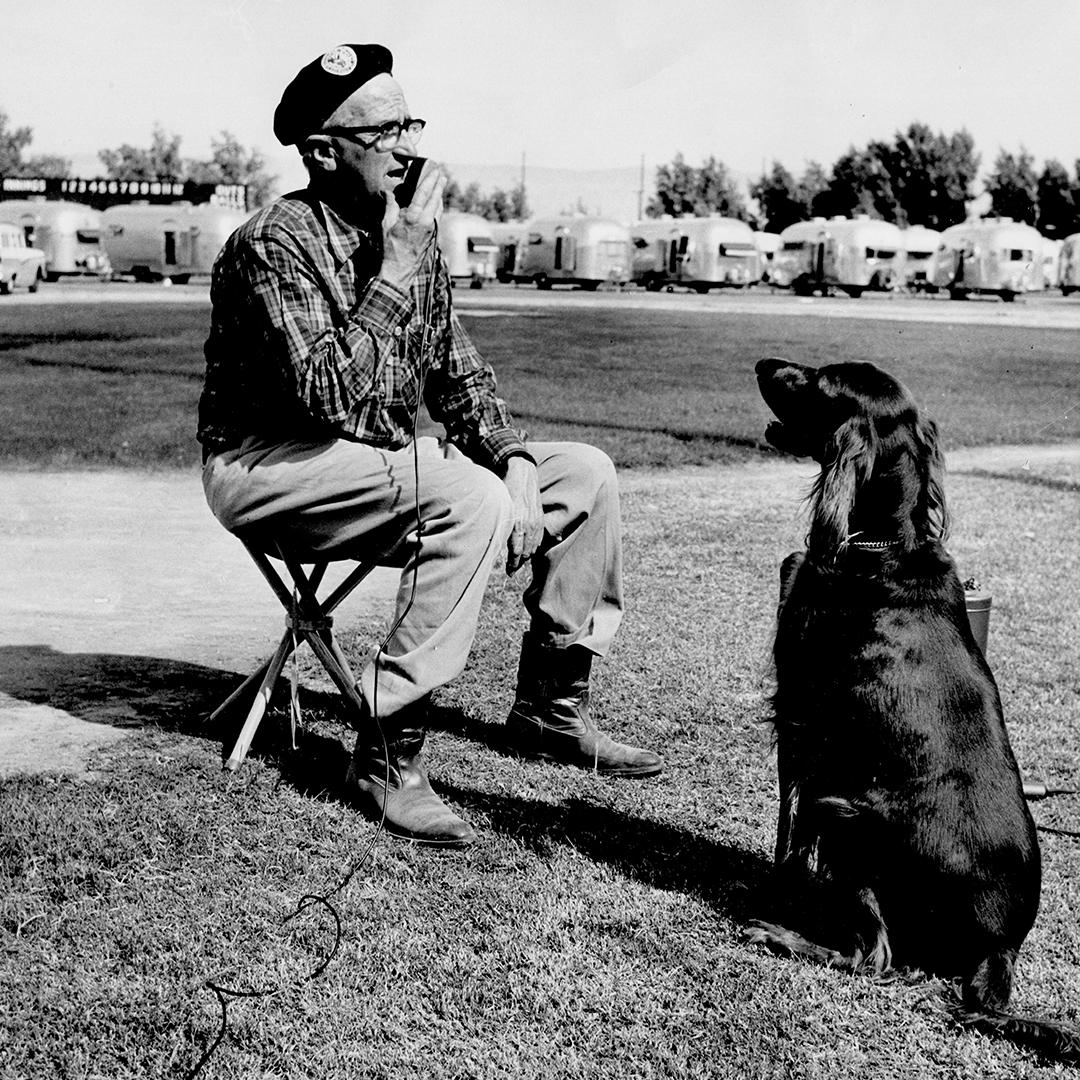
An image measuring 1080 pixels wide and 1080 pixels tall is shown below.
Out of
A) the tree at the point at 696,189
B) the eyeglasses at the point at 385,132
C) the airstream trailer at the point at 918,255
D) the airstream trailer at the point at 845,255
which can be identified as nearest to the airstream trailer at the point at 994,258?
the airstream trailer at the point at 918,255

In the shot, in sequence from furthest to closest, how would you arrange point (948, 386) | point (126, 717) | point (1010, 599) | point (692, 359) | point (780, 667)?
point (692, 359)
point (948, 386)
point (1010, 599)
point (126, 717)
point (780, 667)

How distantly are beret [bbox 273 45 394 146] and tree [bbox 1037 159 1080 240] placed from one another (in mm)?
67528

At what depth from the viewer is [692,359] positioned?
60.7 ft

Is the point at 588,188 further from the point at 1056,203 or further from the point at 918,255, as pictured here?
the point at 918,255

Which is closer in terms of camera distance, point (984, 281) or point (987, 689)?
point (987, 689)

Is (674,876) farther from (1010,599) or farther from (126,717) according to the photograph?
(1010,599)

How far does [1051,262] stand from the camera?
53000 mm

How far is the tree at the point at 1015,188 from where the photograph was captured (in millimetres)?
65875

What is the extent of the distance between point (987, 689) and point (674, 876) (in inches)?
38.0

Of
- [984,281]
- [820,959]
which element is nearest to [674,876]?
[820,959]

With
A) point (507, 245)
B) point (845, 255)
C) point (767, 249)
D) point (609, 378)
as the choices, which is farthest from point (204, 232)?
point (609, 378)

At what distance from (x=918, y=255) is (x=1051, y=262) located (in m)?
5.81

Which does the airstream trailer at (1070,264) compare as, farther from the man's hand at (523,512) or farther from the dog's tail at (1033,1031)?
the dog's tail at (1033,1031)

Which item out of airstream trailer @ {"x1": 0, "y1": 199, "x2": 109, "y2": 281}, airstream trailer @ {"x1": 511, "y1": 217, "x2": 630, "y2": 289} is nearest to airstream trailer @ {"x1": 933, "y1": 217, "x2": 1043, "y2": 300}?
airstream trailer @ {"x1": 511, "y1": 217, "x2": 630, "y2": 289}
